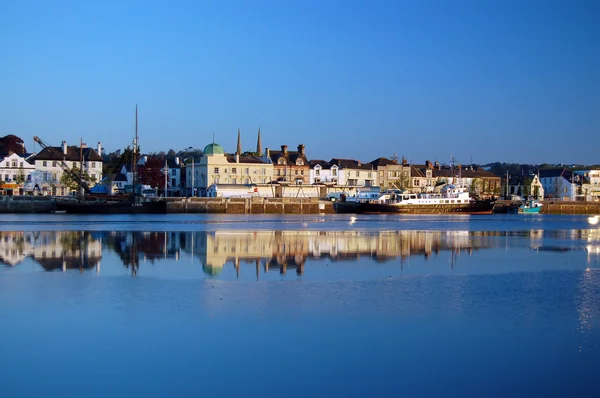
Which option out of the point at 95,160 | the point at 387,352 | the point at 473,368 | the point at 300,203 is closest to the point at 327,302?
the point at 387,352

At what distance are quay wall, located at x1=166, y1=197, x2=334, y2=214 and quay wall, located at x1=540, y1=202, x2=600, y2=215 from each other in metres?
36.8

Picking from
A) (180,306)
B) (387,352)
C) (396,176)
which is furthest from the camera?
(396,176)

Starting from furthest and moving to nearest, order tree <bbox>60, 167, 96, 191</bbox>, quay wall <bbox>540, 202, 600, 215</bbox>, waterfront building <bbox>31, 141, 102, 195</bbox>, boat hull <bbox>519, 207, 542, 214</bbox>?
1. quay wall <bbox>540, 202, 600, 215</bbox>
2. boat hull <bbox>519, 207, 542, 214</bbox>
3. waterfront building <bbox>31, 141, 102, 195</bbox>
4. tree <bbox>60, 167, 96, 191</bbox>

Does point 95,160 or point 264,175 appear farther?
point 264,175

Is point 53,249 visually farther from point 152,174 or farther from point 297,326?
point 152,174

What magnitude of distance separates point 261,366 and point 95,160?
299ft

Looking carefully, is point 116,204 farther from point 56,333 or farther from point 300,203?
point 56,333

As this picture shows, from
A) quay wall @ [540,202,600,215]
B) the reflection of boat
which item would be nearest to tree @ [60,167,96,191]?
the reflection of boat

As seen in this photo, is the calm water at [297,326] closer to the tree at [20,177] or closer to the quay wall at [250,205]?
the quay wall at [250,205]

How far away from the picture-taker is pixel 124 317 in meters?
15.2

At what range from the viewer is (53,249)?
1206 inches

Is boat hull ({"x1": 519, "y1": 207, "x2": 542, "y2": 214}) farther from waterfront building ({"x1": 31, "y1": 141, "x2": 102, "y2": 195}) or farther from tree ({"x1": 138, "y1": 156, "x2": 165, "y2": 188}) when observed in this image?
waterfront building ({"x1": 31, "y1": 141, "x2": 102, "y2": 195})

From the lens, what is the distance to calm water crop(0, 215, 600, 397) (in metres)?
10.7

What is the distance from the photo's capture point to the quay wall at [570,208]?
348 ft
